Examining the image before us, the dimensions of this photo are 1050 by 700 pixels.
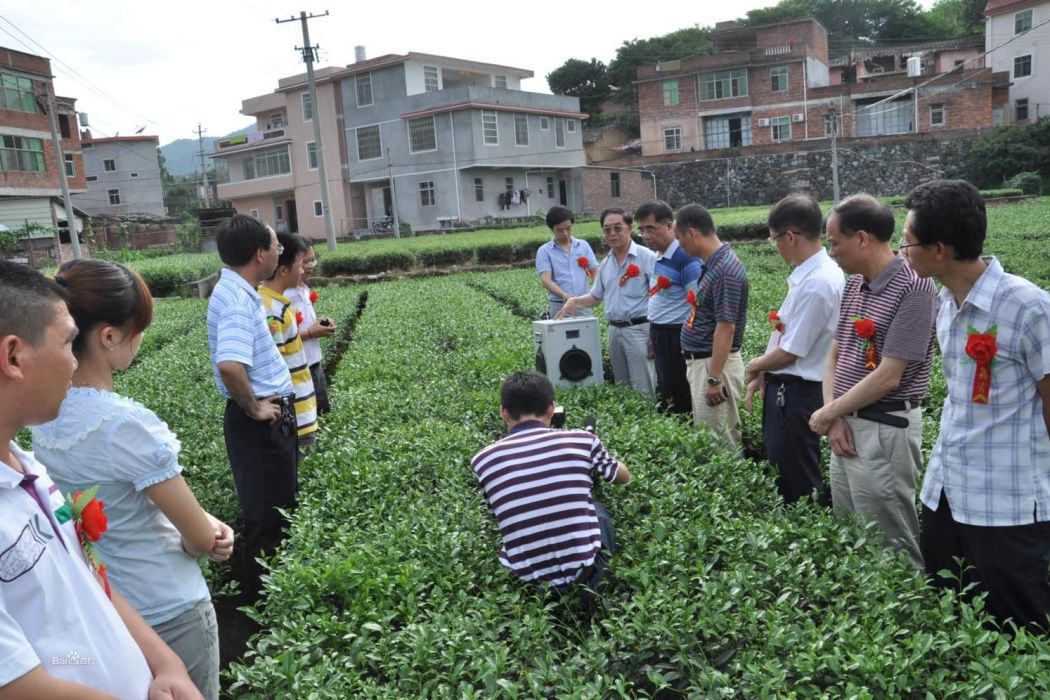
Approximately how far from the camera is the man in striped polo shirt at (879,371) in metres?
3.46

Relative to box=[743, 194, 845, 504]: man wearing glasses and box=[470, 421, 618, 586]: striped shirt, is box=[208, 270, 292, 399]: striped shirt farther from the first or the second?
box=[743, 194, 845, 504]: man wearing glasses

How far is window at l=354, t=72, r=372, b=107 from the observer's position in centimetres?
4128

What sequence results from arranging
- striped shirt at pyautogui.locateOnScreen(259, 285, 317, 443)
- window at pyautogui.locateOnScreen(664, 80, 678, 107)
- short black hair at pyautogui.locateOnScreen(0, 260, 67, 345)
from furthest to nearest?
window at pyautogui.locateOnScreen(664, 80, 678, 107) → striped shirt at pyautogui.locateOnScreen(259, 285, 317, 443) → short black hair at pyautogui.locateOnScreen(0, 260, 67, 345)

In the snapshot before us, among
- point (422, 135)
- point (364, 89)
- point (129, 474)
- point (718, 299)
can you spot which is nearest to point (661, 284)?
point (718, 299)

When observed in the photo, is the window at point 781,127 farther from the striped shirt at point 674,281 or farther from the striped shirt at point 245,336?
the striped shirt at point 245,336

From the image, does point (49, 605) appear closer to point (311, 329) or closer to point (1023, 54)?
point (311, 329)

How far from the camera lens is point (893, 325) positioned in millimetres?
3469

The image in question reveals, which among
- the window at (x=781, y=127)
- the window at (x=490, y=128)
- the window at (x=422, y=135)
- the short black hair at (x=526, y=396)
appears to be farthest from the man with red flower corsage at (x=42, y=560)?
the window at (x=781, y=127)

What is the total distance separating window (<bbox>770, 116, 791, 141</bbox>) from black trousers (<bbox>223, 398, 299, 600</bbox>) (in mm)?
42479

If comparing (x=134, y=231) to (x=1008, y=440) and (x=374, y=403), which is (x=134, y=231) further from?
(x=1008, y=440)

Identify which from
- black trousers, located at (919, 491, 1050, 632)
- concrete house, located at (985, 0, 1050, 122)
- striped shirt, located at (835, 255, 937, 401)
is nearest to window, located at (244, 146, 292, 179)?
concrete house, located at (985, 0, 1050, 122)

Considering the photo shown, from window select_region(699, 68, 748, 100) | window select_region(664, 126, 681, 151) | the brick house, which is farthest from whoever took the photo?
window select_region(664, 126, 681, 151)

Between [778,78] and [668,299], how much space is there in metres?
40.4

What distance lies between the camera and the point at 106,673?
1616mm
